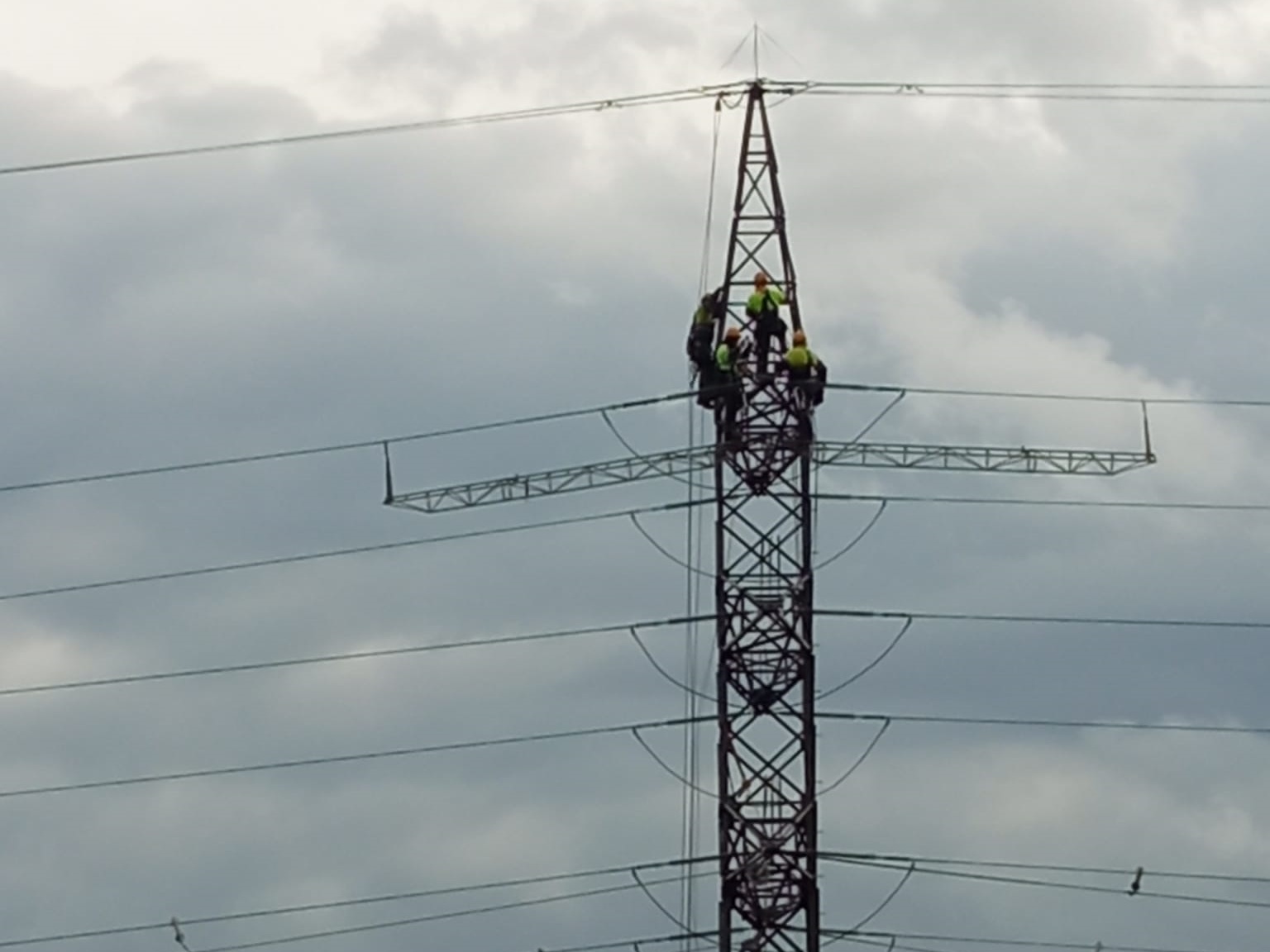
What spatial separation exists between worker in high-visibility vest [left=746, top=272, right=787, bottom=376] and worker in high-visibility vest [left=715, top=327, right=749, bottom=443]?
57cm

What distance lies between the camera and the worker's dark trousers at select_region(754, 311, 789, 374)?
4840 inches

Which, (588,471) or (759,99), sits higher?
(759,99)

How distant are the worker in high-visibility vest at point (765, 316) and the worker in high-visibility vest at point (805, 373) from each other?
74cm

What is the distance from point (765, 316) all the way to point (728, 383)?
2.38 metres

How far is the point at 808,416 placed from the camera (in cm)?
12212

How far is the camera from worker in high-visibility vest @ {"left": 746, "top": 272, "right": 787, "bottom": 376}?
123 meters

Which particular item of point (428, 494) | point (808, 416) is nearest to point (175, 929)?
point (428, 494)

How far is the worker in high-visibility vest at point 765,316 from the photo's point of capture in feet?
404

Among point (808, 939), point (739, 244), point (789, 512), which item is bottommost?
point (808, 939)

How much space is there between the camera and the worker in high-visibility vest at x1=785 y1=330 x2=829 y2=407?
122 metres

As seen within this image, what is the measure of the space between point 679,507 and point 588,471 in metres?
2.68

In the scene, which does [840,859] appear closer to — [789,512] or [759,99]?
[789,512]

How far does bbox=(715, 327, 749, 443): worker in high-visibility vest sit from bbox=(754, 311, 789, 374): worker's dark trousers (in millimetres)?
526

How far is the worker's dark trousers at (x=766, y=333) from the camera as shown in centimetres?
12294
